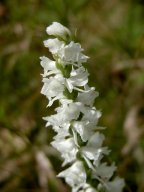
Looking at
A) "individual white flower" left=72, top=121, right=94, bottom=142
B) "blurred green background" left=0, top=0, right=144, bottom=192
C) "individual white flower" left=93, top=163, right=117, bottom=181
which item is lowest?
"individual white flower" left=93, top=163, right=117, bottom=181

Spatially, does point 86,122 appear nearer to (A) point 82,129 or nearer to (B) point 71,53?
(A) point 82,129

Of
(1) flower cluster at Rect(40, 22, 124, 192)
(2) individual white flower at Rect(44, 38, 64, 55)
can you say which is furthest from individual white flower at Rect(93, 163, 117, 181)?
(2) individual white flower at Rect(44, 38, 64, 55)

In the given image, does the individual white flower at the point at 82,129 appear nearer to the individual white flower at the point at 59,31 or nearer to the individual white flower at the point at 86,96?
the individual white flower at the point at 86,96

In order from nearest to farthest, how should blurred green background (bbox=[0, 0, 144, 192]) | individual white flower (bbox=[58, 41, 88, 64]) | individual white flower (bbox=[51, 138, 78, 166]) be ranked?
individual white flower (bbox=[58, 41, 88, 64]) → individual white flower (bbox=[51, 138, 78, 166]) → blurred green background (bbox=[0, 0, 144, 192])

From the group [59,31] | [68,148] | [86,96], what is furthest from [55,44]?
[68,148]

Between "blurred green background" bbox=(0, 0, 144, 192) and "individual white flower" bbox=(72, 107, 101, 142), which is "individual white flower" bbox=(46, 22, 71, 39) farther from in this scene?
"blurred green background" bbox=(0, 0, 144, 192)

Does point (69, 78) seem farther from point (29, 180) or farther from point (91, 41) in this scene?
point (91, 41)

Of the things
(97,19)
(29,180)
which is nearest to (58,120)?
(29,180)

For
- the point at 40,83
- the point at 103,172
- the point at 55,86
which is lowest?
the point at 103,172
